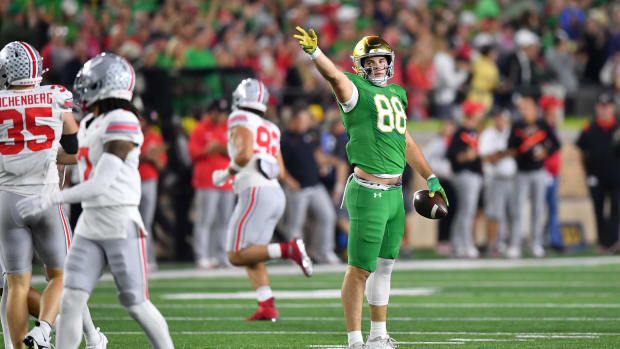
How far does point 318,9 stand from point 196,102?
6.25m

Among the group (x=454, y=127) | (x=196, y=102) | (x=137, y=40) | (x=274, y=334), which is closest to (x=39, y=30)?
(x=137, y=40)

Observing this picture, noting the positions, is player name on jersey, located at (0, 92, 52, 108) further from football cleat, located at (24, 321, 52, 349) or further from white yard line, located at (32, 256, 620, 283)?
white yard line, located at (32, 256, 620, 283)

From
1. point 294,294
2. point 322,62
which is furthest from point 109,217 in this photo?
point 294,294

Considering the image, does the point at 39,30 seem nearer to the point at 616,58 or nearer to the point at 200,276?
the point at 200,276

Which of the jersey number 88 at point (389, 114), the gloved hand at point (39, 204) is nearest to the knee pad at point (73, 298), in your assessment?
the gloved hand at point (39, 204)

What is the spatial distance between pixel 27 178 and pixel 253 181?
3.13 m

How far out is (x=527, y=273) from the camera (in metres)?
13.7

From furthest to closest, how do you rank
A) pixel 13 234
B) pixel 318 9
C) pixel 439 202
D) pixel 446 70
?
1. pixel 318 9
2. pixel 446 70
3. pixel 439 202
4. pixel 13 234

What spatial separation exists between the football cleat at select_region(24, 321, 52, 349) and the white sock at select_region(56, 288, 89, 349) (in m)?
0.80

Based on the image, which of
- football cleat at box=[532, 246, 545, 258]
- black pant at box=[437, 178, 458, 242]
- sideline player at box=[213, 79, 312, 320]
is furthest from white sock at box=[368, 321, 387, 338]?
black pant at box=[437, 178, 458, 242]

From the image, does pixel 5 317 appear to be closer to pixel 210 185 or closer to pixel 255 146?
pixel 255 146

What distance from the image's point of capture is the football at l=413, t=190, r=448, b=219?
7.52 metres

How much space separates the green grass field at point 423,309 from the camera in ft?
26.1

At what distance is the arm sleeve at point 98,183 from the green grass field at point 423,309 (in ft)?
7.34
